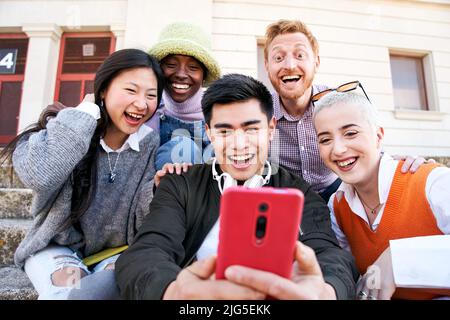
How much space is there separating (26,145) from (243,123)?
1.01 meters

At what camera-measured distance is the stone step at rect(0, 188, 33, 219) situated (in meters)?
2.70

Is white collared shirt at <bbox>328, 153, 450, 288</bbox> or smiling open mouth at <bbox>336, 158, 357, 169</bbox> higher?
smiling open mouth at <bbox>336, 158, 357, 169</bbox>

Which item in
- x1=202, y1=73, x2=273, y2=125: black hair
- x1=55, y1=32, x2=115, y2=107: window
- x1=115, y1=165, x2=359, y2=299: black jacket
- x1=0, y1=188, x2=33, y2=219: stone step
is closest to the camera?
x1=115, y1=165, x2=359, y2=299: black jacket

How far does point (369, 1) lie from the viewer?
19.7 feet

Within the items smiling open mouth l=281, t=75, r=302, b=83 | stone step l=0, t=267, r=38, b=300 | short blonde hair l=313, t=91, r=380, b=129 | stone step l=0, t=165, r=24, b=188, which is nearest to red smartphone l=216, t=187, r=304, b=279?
short blonde hair l=313, t=91, r=380, b=129

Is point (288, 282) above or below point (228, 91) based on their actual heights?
below

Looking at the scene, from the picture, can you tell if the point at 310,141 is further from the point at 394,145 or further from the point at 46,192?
the point at 394,145

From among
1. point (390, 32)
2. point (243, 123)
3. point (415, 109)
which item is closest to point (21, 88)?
point (243, 123)

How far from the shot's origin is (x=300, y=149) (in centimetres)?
222

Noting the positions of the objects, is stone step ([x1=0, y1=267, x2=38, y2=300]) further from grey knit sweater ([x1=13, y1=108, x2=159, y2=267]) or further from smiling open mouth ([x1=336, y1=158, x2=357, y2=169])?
smiling open mouth ([x1=336, y1=158, x2=357, y2=169])

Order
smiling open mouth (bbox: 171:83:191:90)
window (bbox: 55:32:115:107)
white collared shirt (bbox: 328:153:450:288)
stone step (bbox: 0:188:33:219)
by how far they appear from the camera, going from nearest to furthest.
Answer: white collared shirt (bbox: 328:153:450:288), smiling open mouth (bbox: 171:83:191:90), stone step (bbox: 0:188:33:219), window (bbox: 55:32:115:107)

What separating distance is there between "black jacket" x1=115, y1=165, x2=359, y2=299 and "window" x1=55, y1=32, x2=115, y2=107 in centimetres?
538

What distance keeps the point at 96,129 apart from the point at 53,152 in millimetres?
355

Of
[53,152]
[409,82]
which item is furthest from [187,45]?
[409,82]
